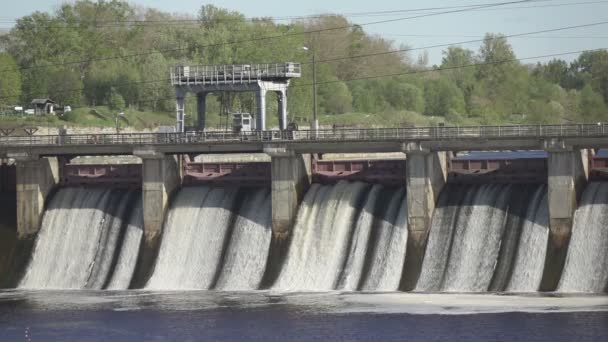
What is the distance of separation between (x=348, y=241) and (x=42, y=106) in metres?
76.4

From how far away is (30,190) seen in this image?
332ft

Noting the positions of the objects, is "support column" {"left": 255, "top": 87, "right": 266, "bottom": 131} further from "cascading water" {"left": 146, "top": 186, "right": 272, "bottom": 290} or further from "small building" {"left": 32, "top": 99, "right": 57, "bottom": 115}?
"small building" {"left": 32, "top": 99, "right": 57, "bottom": 115}

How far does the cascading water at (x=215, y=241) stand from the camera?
92062 millimetres

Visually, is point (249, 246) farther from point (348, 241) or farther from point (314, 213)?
point (348, 241)

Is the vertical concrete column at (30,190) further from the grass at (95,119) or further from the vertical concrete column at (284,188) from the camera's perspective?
the grass at (95,119)

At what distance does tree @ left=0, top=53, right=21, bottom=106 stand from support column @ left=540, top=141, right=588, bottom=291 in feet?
319

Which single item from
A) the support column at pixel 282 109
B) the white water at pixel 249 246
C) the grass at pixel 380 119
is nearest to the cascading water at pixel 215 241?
the white water at pixel 249 246

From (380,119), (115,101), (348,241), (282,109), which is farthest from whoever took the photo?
(380,119)

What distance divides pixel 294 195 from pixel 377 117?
10160 centimetres

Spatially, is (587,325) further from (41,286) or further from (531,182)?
(41,286)

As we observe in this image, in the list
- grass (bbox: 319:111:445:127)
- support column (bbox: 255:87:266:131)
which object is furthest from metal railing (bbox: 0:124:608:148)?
grass (bbox: 319:111:445:127)

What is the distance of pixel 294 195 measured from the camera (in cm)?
9350

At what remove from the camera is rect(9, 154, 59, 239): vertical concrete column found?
331 feet

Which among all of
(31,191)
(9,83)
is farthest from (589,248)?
(9,83)
